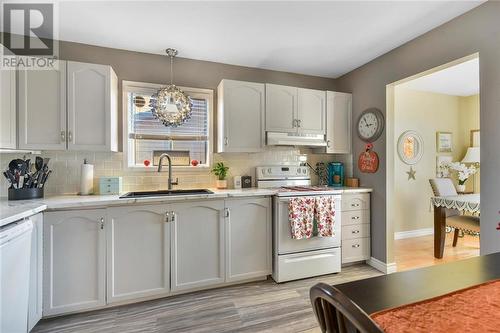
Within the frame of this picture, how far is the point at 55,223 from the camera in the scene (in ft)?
6.03

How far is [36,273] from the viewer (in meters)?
1.75

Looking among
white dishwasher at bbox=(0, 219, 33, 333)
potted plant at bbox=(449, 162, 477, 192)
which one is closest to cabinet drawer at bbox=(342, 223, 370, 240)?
potted plant at bbox=(449, 162, 477, 192)

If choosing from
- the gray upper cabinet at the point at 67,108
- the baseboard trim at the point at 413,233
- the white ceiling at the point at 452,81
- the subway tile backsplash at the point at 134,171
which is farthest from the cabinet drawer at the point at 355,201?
the gray upper cabinet at the point at 67,108

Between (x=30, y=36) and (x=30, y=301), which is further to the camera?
(x=30, y=36)

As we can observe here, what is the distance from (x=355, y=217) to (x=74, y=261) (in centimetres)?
292

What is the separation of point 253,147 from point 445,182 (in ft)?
9.23

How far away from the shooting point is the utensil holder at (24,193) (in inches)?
77.3

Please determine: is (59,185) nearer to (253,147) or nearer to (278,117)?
(253,147)

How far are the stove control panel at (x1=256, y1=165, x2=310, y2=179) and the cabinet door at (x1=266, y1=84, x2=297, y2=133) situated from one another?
0.52 m

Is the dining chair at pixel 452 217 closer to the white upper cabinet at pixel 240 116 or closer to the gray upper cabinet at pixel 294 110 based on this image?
the gray upper cabinet at pixel 294 110

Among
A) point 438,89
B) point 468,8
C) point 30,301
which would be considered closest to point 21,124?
point 30,301

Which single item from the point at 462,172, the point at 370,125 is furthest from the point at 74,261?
the point at 462,172

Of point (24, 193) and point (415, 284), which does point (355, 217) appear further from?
point (24, 193)

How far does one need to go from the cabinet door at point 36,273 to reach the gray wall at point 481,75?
3.35 meters
